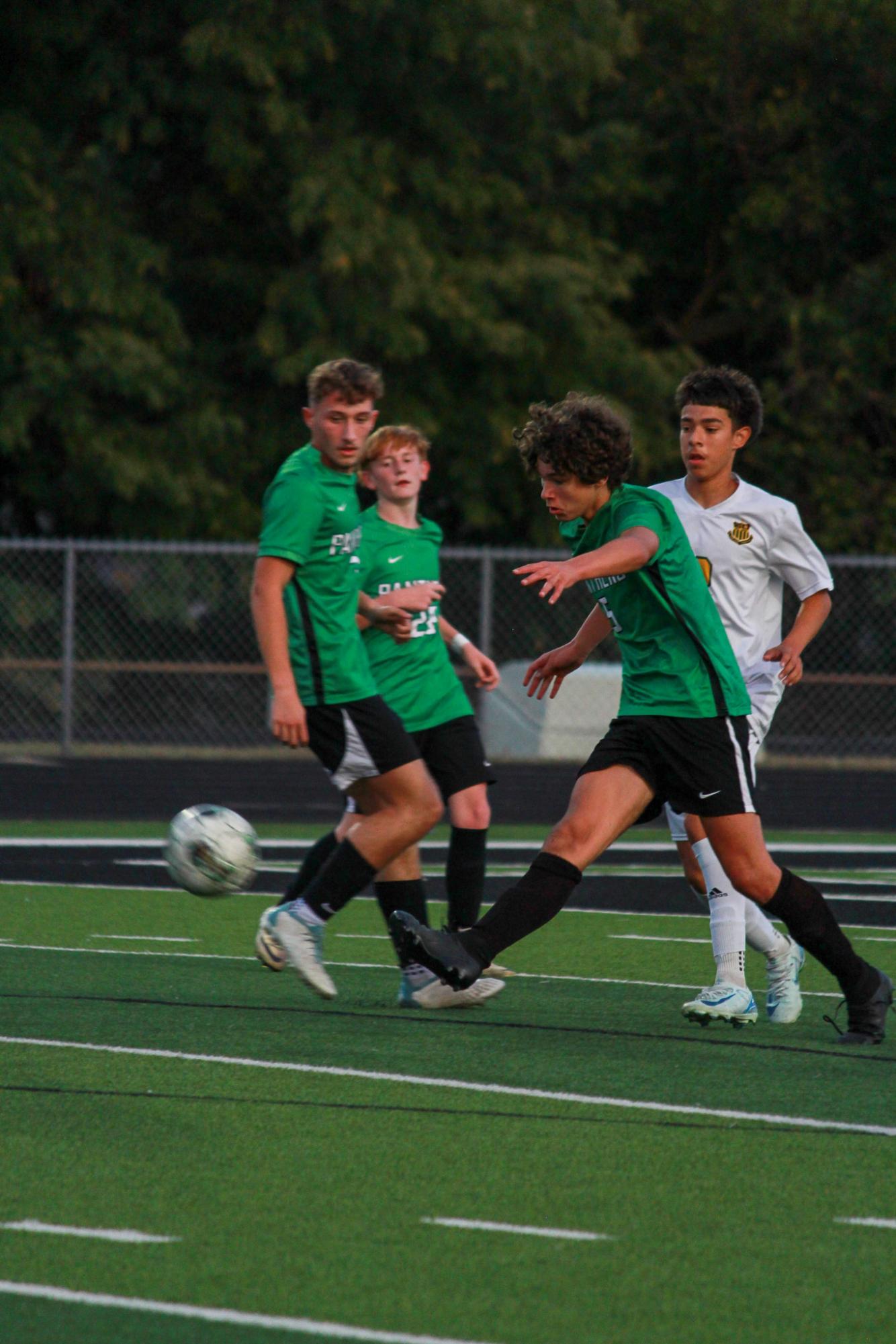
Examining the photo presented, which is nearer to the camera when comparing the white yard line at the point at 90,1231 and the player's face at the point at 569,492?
the white yard line at the point at 90,1231

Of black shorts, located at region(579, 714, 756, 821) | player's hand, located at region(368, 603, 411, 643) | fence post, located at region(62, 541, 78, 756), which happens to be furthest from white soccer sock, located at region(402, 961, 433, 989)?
fence post, located at region(62, 541, 78, 756)

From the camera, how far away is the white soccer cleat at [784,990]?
23.3ft

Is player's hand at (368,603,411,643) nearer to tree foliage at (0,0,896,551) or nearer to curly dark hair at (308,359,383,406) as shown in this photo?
curly dark hair at (308,359,383,406)

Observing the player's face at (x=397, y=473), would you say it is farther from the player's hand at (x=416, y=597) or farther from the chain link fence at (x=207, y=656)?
the chain link fence at (x=207, y=656)

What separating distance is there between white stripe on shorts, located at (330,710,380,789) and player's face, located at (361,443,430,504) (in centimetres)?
165

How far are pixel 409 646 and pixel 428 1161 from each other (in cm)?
370

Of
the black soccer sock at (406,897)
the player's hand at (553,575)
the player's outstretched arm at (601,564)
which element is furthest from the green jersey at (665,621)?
the black soccer sock at (406,897)

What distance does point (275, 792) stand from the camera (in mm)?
17938

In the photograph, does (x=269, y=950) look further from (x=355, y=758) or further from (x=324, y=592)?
(x=324, y=592)

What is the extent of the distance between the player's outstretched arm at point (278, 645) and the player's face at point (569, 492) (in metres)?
0.97

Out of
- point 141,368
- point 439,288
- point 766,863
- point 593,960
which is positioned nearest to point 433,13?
point 439,288

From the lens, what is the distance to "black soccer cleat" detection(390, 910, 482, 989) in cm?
608

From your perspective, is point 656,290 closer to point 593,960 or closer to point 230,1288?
point 593,960

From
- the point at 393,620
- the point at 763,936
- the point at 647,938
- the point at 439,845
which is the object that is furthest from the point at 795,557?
the point at 439,845
